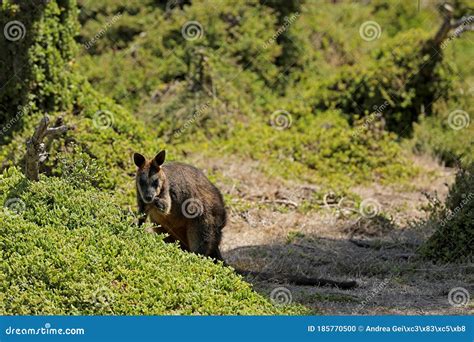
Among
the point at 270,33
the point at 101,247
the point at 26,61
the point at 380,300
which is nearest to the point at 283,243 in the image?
the point at 380,300

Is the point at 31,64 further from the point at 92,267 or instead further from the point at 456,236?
the point at 456,236

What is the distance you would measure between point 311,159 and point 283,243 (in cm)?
302

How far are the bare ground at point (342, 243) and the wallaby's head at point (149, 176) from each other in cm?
132

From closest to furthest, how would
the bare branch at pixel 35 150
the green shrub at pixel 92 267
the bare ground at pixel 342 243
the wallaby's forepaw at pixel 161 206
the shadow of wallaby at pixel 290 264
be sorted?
the green shrub at pixel 92 267 < the bare ground at pixel 342 243 < the bare branch at pixel 35 150 < the wallaby's forepaw at pixel 161 206 < the shadow of wallaby at pixel 290 264

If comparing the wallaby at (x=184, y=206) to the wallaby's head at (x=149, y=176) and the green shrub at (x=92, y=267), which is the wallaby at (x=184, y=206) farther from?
the green shrub at (x=92, y=267)

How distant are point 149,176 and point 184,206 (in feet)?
1.77

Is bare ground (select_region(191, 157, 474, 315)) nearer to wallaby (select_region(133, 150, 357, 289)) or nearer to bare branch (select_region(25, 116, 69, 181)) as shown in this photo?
wallaby (select_region(133, 150, 357, 289))

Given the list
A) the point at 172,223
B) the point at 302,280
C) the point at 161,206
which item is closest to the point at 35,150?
the point at 161,206

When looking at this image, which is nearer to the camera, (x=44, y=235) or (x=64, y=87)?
(x=44, y=235)

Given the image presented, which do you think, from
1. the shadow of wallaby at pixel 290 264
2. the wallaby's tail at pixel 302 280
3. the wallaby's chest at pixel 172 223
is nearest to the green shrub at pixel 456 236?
the shadow of wallaby at pixel 290 264

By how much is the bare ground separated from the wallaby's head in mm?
1321

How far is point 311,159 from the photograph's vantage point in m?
13.1

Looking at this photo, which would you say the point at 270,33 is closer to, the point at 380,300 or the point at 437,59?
the point at 437,59

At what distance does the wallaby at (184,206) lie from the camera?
27.9ft
